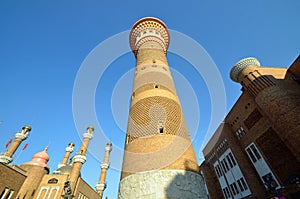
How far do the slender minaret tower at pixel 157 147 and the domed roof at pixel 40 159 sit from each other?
2050cm

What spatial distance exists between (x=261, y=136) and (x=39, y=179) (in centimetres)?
2755

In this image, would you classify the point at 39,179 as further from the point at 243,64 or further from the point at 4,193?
the point at 243,64

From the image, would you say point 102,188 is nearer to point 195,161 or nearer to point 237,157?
point 237,157

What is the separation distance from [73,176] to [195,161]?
788 inches

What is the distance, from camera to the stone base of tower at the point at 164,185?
302 inches

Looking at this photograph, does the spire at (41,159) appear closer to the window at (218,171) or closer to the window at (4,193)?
the window at (4,193)

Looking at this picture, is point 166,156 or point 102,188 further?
point 102,188

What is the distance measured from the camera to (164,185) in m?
7.83

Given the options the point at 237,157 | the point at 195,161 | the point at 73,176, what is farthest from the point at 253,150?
the point at 73,176

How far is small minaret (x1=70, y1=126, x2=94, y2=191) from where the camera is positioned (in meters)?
23.0

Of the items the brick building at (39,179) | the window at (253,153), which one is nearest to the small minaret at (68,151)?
the brick building at (39,179)

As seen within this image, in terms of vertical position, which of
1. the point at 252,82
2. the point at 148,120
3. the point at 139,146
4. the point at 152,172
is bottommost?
the point at 152,172

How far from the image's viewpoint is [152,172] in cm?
830

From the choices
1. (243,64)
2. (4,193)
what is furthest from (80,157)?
(243,64)
